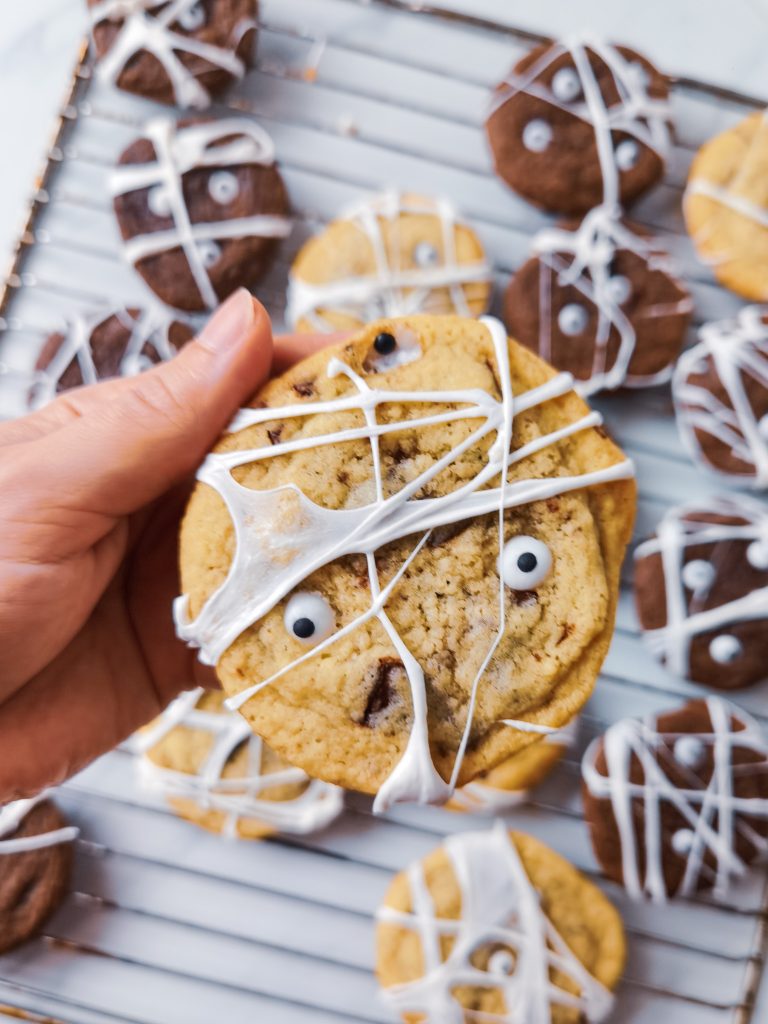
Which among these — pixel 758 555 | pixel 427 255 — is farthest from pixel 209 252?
pixel 758 555

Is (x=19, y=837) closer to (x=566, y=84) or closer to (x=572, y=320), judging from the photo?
(x=572, y=320)

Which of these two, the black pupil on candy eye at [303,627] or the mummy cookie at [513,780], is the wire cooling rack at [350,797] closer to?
the mummy cookie at [513,780]

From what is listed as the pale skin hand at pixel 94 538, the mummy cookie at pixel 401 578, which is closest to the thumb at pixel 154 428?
the pale skin hand at pixel 94 538

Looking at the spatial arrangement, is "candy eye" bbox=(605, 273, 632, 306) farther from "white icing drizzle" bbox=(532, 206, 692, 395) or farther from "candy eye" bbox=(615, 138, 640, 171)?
"candy eye" bbox=(615, 138, 640, 171)

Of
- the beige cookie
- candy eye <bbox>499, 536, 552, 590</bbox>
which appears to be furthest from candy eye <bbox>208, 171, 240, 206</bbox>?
candy eye <bbox>499, 536, 552, 590</bbox>

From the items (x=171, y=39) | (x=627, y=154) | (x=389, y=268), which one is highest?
(x=171, y=39)

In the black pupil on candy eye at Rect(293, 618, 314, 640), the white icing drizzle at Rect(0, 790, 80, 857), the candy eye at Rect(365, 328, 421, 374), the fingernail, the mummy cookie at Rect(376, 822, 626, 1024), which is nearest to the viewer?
the black pupil on candy eye at Rect(293, 618, 314, 640)

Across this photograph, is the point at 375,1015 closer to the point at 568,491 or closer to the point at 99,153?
the point at 568,491
